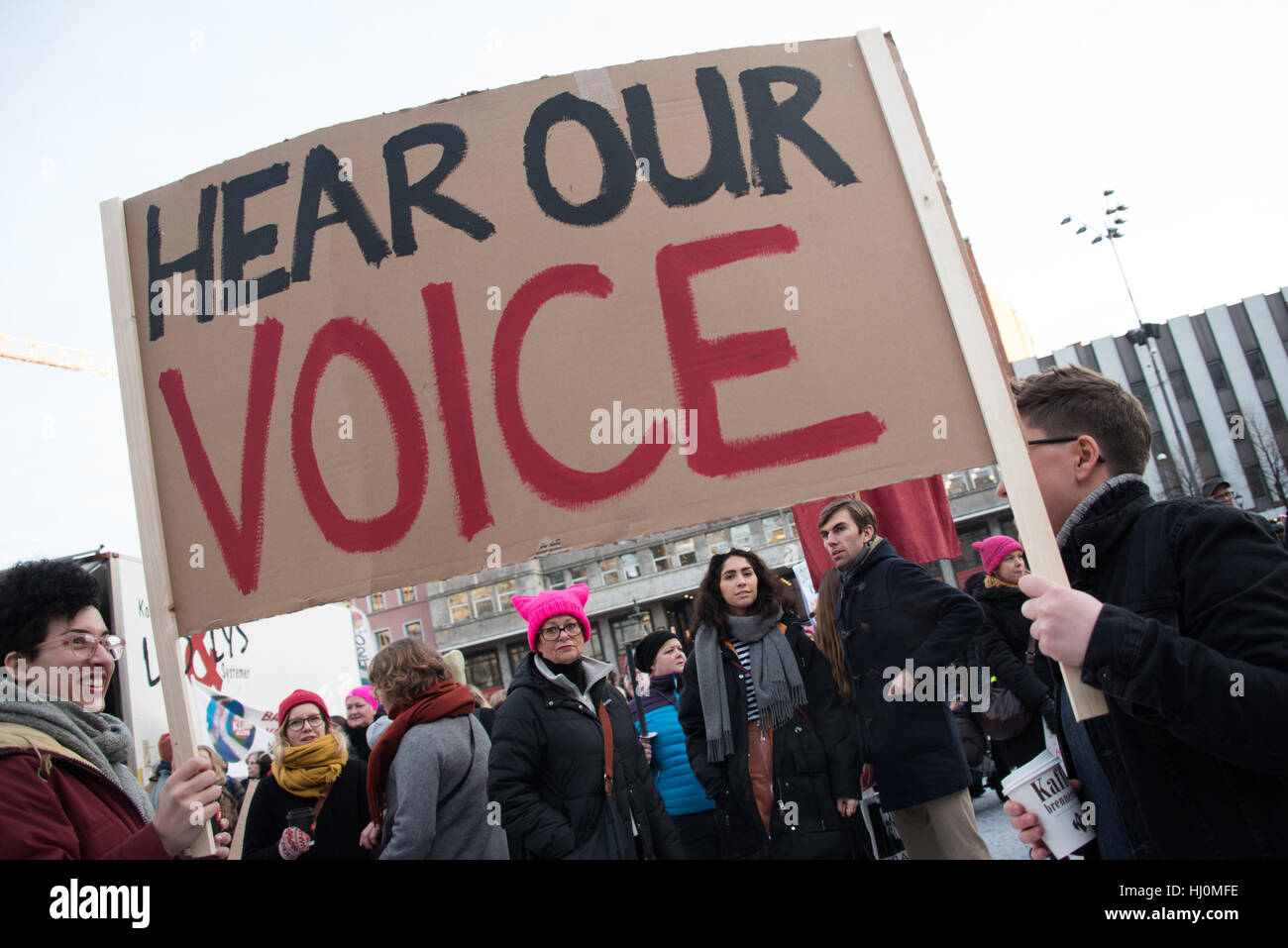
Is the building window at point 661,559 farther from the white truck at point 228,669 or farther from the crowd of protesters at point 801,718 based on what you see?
the crowd of protesters at point 801,718

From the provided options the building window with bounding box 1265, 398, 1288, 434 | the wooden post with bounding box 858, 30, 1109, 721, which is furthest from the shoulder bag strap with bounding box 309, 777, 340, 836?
the building window with bounding box 1265, 398, 1288, 434

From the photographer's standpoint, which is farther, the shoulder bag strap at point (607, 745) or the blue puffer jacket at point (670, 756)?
the blue puffer jacket at point (670, 756)

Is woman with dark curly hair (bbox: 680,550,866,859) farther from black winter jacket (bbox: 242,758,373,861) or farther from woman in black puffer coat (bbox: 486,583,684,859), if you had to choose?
black winter jacket (bbox: 242,758,373,861)

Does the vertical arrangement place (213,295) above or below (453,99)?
below

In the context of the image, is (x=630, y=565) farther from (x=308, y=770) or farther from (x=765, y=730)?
(x=765, y=730)

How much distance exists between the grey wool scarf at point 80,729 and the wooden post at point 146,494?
0.88ft

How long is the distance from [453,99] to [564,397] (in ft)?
3.22

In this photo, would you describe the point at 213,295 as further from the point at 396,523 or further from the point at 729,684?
the point at 729,684

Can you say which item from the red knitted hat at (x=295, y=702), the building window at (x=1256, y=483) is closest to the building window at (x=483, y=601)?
the building window at (x=1256, y=483)

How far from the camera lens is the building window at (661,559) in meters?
42.5

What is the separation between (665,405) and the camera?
201 centimetres

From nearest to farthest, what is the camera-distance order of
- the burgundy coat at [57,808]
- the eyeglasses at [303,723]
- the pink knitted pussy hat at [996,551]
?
the burgundy coat at [57,808], the eyeglasses at [303,723], the pink knitted pussy hat at [996,551]

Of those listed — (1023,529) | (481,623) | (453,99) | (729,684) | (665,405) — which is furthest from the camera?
(481,623)
